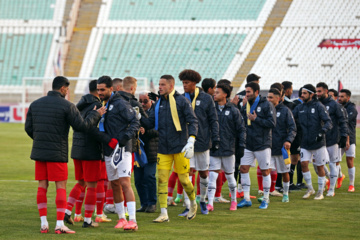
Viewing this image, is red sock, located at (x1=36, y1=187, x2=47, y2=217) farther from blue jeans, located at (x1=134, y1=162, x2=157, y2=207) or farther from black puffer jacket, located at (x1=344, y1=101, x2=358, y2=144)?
black puffer jacket, located at (x1=344, y1=101, x2=358, y2=144)

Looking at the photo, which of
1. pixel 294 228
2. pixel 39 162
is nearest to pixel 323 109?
pixel 294 228

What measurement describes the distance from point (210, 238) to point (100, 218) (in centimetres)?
203

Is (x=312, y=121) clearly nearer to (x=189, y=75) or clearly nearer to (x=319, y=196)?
(x=319, y=196)

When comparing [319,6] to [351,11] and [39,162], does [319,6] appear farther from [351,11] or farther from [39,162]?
[39,162]

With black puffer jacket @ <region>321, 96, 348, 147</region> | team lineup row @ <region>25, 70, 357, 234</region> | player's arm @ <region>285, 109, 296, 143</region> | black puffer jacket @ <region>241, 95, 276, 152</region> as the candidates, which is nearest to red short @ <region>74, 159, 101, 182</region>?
team lineup row @ <region>25, 70, 357, 234</region>

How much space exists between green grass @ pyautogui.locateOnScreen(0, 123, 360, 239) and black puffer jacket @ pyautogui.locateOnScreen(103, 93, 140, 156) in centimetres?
119

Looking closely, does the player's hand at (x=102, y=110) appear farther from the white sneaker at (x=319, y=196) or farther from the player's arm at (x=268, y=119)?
the white sneaker at (x=319, y=196)

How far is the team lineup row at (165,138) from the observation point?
821cm

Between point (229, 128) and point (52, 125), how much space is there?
3.29 m

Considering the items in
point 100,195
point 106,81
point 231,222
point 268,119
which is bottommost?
point 231,222

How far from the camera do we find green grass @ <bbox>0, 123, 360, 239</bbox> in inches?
316

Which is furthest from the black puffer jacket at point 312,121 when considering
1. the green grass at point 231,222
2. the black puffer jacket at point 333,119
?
the green grass at point 231,222

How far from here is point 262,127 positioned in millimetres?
10875

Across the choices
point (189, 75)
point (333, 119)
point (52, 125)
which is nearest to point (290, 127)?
point (333, 119)
